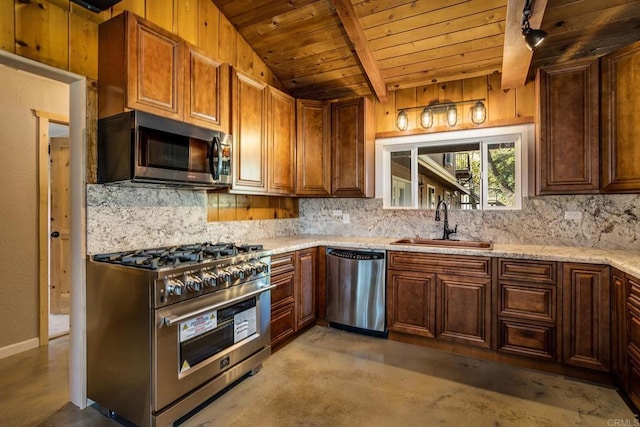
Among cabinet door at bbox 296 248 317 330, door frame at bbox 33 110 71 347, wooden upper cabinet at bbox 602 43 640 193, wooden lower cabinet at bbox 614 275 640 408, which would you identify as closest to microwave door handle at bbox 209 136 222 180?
cabinet door at bbox 296 248 317 330

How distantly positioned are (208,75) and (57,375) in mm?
2548

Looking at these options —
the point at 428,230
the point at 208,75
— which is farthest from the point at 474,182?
the point at 208,75

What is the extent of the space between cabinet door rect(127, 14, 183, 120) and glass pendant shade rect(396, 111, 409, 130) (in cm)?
227

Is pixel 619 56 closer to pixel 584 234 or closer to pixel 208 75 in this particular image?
pixel 584 234

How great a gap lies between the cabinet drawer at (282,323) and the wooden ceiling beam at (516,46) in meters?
2.81

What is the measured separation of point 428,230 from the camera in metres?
3.62

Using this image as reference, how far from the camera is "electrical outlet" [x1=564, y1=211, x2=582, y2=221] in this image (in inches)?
118

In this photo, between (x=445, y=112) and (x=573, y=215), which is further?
(x=445, y=112)

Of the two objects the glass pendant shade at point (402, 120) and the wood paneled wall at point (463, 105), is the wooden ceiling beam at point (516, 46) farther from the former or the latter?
the glass pendant shade at point (402, 120)

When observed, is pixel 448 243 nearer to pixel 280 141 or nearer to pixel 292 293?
pixel 292 293

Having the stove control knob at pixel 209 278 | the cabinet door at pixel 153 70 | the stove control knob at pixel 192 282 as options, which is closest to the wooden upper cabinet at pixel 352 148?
the cabinet door at pixel 153 70

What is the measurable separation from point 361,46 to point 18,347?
405 centimetres

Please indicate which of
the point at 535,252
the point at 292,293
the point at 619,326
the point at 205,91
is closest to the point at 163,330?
the point at 292,293

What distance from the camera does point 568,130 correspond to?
8.87 feet
